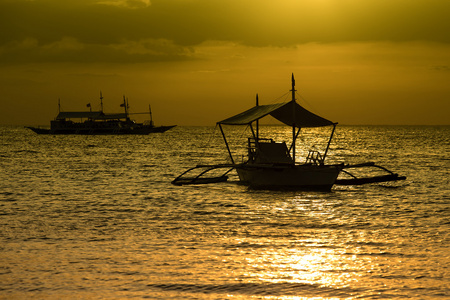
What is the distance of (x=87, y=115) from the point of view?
592 ft

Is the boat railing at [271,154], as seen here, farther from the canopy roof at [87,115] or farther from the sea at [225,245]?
the canopy roof at [87,115]

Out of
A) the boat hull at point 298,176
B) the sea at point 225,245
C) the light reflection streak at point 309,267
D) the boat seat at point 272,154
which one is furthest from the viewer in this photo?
the boat seat at point 272,154

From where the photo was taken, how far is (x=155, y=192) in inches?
1389

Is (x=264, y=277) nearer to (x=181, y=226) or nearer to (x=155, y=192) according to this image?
(x=181, y=226)

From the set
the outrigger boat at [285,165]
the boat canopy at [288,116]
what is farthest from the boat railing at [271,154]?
the boat canopy at [288,116]

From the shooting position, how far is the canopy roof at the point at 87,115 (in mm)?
180125

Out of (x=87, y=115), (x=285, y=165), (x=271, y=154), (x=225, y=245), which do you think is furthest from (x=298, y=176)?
(x=87, y=115)

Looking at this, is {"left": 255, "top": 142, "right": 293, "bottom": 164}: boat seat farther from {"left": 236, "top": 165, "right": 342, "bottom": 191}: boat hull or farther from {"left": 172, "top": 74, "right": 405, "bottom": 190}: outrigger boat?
{"left": 236, "top": 165, "right": 342, "bottom": 191}: boat hull

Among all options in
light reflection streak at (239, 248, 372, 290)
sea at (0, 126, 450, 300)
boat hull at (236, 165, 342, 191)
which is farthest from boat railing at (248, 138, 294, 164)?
light reflection streak at (239, 248, 372, 290)

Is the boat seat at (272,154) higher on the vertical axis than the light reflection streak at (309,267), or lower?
higher

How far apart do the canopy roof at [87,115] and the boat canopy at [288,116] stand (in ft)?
491

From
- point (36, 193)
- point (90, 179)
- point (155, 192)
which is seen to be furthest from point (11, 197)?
point (90, 179)

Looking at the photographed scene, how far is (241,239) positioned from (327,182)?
15.0 metres

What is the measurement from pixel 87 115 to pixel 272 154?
6017 inches
